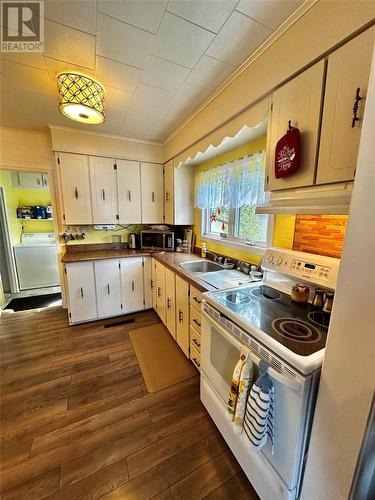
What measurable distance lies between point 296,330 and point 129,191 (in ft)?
8.88

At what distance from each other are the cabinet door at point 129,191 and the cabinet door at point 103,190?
0.27 ft

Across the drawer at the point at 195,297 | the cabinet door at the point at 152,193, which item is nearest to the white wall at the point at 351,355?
the drawer at the point at 195,297

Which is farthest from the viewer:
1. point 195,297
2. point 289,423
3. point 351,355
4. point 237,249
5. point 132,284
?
point 132,284

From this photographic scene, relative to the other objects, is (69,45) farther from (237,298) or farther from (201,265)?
(201,265)

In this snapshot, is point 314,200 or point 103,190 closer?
point 314,200

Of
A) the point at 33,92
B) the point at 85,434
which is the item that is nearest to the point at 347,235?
the point at 85,434

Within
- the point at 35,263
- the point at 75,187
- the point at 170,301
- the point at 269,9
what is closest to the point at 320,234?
the point at 269,9

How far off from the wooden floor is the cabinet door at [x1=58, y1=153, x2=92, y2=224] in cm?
164

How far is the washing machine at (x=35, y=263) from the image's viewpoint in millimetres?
3859

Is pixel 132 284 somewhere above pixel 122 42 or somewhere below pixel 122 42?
below

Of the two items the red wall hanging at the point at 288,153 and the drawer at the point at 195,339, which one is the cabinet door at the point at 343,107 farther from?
the drawer at the point at 195,339

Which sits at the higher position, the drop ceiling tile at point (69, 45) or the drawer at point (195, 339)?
the drop ceiling tile at point (69, 45)

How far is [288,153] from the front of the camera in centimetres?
111

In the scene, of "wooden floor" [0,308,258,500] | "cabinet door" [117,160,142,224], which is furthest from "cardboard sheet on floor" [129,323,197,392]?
"cabinet door" [117,160,142,224]
